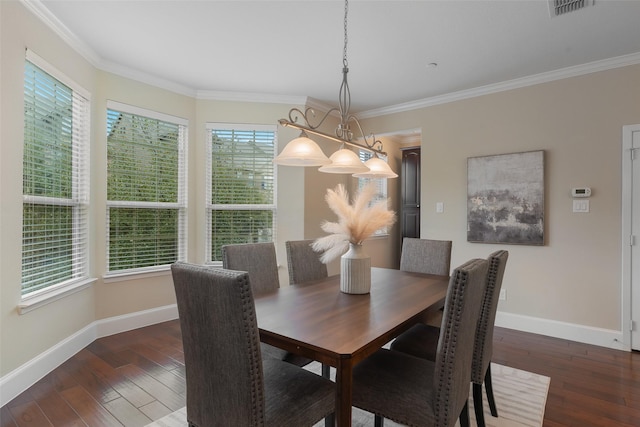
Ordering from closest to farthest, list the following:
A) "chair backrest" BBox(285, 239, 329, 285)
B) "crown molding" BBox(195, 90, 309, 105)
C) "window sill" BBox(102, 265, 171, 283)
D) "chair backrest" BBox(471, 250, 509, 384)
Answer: "chair backrest" BBox(471, 250, 509, 384)
"chair backrest" BBox(285, 239, 329, 285)
"window sill" BBox(102, 265, 171, 283)
"crown molding" BBox(195, 90, 309, 105)

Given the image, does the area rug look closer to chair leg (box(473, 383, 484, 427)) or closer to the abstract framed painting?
chair leg (box(473, 383, 484, 427))

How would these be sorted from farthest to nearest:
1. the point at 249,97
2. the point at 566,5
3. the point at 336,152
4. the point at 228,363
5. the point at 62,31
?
the point at 249,97 → the point at 62,31 → the point at 566,5 → the point at 336,152 → the point at 228,363

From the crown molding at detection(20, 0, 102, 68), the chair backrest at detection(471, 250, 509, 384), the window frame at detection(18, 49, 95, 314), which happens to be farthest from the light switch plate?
the crown molding at detection(20, 0, 102, 68)

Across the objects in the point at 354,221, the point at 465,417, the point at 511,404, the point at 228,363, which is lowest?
the point at 511,404

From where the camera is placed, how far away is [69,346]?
284 cm

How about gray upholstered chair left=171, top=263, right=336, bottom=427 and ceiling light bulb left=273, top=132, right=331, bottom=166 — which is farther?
ceiling light bulb left=273, top=132, right=331, bottom=166

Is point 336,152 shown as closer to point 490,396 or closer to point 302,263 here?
point 302,263

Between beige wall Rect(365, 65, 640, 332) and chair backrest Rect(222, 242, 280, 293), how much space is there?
2.54 m

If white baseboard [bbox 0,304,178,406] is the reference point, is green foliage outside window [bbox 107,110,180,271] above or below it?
above

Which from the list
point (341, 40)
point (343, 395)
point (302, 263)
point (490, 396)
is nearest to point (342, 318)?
point (343, 395)

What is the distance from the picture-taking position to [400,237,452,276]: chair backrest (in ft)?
9.19

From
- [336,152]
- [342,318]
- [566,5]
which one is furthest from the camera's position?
[566,5]

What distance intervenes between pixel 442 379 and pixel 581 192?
293 cm

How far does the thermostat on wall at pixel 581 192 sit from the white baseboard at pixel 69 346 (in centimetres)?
438
